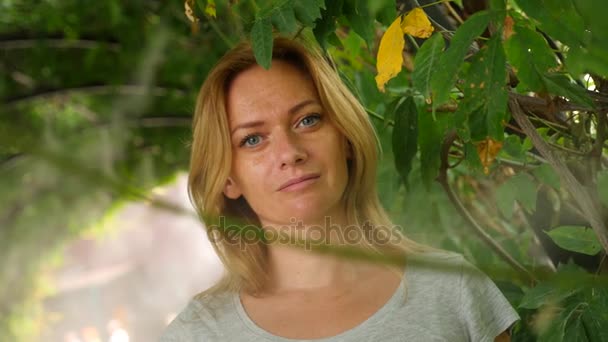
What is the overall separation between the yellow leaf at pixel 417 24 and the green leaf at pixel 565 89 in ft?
0.34

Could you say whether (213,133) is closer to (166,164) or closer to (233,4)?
(233,4)

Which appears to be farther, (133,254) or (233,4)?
(133,254)

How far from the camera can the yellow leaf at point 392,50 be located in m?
0.73

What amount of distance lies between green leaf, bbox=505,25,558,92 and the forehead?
0.91ft

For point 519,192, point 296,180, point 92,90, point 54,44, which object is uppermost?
point 54,44

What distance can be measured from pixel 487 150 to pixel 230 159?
26 centimetres

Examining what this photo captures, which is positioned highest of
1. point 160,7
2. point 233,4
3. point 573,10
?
point 160,7

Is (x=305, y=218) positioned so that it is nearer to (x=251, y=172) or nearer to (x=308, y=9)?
(x=251, y=172)

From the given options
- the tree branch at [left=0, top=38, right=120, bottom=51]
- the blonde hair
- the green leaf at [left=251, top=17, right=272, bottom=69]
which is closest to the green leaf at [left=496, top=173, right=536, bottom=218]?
the blonde hair

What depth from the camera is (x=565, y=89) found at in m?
0.66

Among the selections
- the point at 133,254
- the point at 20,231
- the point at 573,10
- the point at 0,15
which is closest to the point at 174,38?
the point at 0,15

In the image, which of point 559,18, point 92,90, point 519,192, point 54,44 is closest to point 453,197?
point 519,192

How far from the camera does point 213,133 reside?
903 millimetres

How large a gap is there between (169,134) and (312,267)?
2613mm
